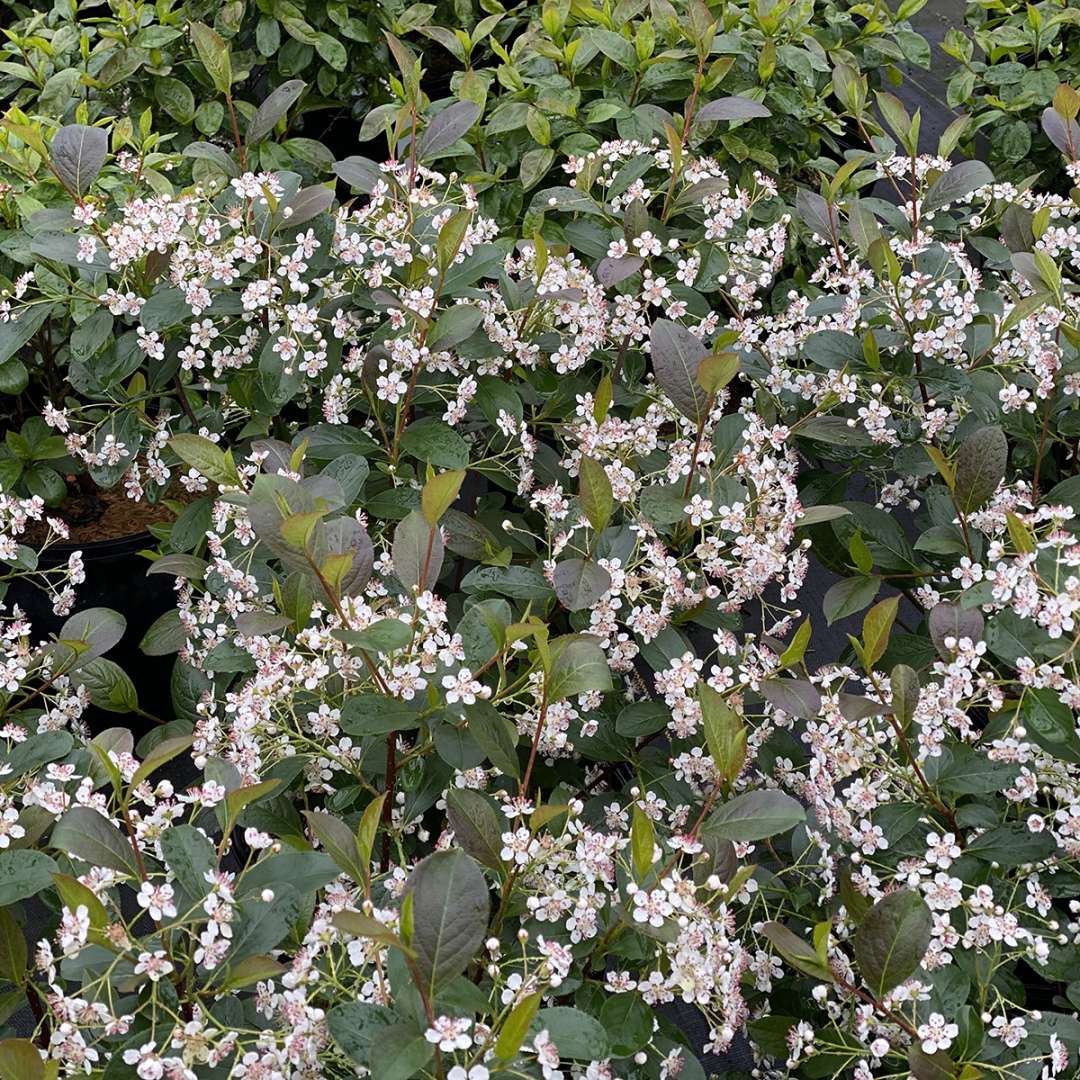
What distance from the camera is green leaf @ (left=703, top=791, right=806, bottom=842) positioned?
3.18 feet

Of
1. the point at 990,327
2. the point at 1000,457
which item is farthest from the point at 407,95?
the point at 1000,457

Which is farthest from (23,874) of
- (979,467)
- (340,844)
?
(979,467)

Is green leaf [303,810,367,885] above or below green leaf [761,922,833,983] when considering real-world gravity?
above

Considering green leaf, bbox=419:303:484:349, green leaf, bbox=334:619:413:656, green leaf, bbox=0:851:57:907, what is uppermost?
green leaf, bbox=419:303:484:349

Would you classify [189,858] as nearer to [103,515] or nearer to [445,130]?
[445,130]

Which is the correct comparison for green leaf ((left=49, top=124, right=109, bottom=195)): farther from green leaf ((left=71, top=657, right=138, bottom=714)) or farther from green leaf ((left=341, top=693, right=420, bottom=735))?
green leaf ((left=341, top=693, right=420, bottom=735))

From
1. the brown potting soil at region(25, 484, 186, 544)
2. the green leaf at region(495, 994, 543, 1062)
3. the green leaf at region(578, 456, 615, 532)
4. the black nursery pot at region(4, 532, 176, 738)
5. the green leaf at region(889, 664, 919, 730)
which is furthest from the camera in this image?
the brown potting soil at region(25, 484, 186, 544)

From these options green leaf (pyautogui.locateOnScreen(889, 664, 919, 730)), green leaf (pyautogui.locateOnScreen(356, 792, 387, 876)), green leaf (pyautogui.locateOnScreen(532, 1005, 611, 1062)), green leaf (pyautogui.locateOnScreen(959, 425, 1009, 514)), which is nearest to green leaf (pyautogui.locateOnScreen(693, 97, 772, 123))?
green leaf (pyautogui.locateOnScreen(959, 425, 1009, 514))

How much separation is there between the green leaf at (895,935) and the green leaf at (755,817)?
0.09 metres

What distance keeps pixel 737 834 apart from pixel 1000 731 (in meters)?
0.33

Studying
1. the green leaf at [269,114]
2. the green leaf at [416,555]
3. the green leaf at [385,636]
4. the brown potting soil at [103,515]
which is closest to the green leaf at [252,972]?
the green leaf at [385,636]

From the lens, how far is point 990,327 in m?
1.49

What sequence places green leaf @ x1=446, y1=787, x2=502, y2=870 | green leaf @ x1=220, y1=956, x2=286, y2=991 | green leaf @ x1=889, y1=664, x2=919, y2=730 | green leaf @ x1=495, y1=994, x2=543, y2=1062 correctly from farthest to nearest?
green leaf @ x1=889, y1=664, x2=919, y2=730
green leaf @ x1=446, y1=787, x2=502, y2=870
green leaf @ x1=220, y1=956, x2=286, y2=991
green leaf @ x1=495, y1=994, x2=543, y2=1062

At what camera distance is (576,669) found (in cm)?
104
